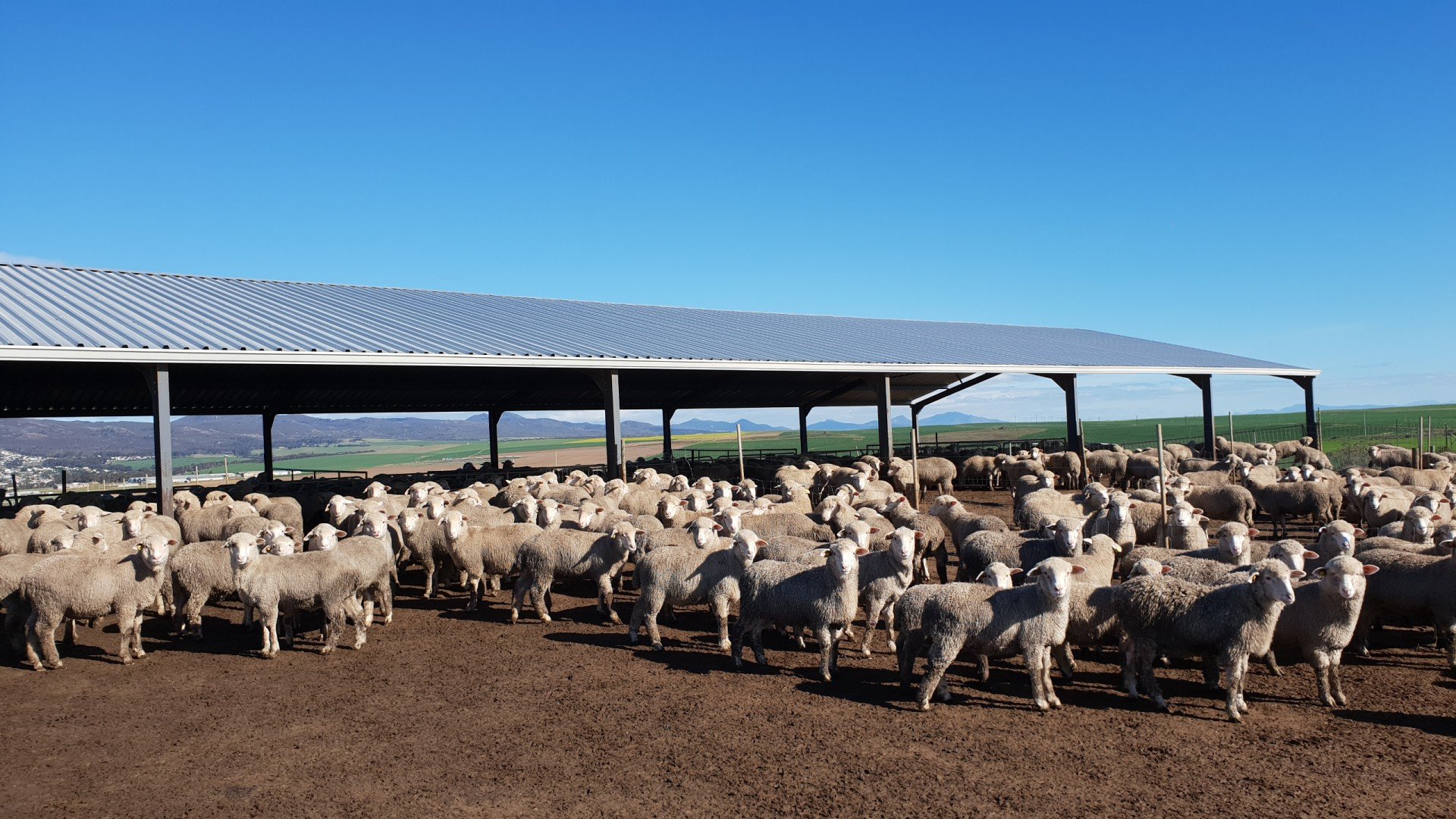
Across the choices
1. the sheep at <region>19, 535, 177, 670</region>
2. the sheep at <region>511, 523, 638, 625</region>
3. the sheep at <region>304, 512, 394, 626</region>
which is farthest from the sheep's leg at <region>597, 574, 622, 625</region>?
the sheep at <region>19, 535, 177, 670</region>

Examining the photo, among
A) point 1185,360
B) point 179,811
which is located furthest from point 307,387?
point 1185,360

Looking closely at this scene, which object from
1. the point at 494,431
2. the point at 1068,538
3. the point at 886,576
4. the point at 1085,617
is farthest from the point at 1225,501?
the point at 494,431

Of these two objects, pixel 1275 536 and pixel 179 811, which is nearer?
pixel 179 811

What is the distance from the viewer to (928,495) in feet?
90.1

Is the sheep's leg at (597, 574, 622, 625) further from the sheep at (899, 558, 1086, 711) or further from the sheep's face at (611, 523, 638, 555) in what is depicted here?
the sheep at (899, 558, 1086, 711)

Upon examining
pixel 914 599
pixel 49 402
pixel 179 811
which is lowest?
pixel 179 811

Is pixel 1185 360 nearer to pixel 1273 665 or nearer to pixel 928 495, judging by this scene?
pixel 928 495

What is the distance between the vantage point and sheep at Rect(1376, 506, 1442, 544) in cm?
1098

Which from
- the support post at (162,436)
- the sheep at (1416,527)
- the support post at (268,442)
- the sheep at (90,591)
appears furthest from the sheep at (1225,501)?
the support post at (268,442)

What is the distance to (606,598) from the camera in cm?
1146

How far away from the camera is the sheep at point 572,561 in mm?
11469

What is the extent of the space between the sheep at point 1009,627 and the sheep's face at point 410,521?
802cm

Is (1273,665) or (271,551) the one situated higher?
(271,551)

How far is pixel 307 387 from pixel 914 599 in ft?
82.1
